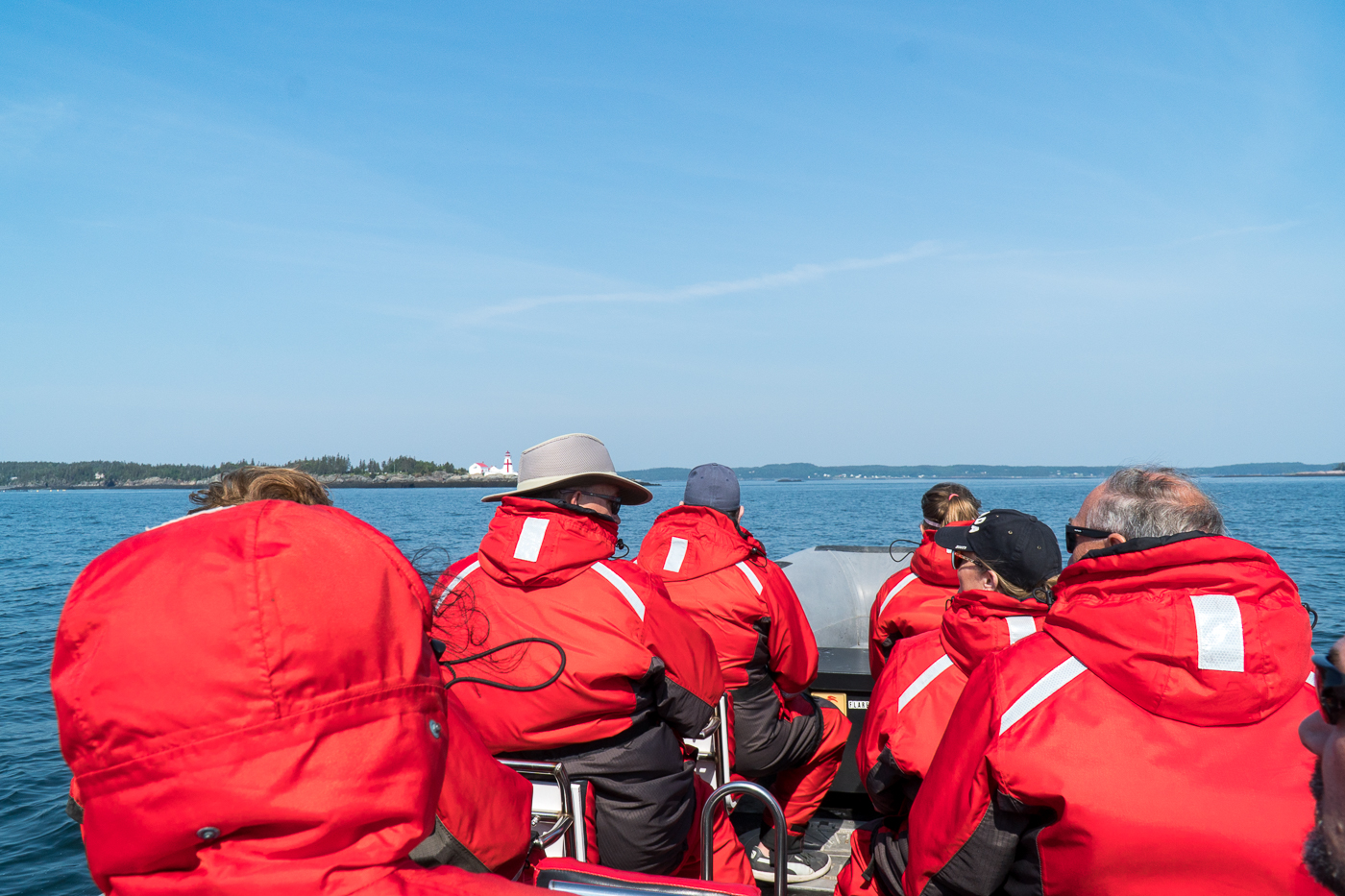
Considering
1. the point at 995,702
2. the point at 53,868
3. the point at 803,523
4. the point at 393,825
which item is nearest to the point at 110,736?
the point at 393,825

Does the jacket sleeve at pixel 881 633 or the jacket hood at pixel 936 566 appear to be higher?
the jacket hood at pixel 936 566

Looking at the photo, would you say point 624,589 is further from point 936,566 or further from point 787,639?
point 936,566

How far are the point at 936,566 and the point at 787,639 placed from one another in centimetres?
76

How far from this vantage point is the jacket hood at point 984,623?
7.25ft

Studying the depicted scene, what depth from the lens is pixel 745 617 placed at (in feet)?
12.7

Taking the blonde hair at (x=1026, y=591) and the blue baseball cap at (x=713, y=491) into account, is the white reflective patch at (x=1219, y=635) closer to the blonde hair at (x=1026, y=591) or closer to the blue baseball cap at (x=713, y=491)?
the blonde hair at (x=1026, y=591)

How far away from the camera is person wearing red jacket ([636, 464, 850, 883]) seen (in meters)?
3.87

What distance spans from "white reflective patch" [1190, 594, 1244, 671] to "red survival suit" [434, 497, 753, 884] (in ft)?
4.99

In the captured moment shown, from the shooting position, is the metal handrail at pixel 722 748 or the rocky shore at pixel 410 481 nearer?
the metal handrail at pixel 722 748

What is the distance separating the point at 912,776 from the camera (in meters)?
2.34

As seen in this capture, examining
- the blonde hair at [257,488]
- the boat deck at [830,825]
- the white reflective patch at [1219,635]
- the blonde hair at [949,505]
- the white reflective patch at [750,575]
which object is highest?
the blonde hair at [257,488]

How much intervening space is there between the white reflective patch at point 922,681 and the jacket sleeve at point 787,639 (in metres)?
1.52

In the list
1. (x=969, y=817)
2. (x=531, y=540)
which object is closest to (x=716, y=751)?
(x=531, y=540)

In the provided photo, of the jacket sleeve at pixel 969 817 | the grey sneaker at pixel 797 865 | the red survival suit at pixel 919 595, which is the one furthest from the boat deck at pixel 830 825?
the jacket sleeve at pixel 969 817
